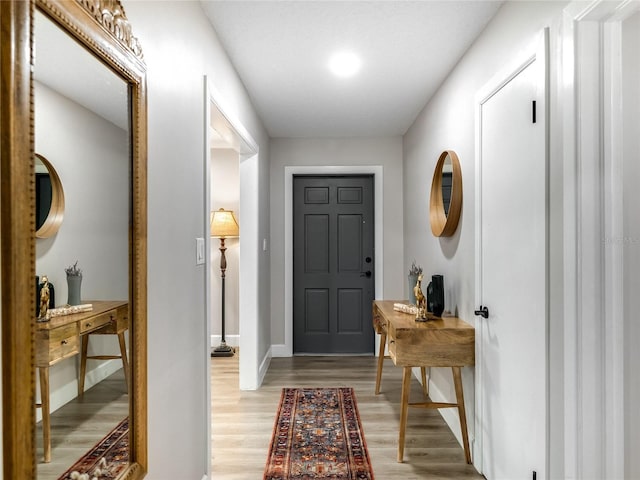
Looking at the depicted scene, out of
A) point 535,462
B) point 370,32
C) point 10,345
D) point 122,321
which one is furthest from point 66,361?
point 370,32

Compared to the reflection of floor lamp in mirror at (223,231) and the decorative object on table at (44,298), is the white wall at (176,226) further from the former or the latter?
the reflection of floor lamp in mirror at (223,231)

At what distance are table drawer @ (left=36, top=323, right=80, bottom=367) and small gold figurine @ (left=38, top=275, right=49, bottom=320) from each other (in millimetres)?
37

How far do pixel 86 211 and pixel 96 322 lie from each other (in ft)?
0.95

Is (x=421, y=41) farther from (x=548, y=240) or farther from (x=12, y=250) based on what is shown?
(x=12, y=250)

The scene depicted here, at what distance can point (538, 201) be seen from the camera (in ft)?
5.89

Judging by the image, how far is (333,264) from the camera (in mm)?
5070

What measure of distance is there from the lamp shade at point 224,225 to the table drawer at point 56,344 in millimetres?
3989

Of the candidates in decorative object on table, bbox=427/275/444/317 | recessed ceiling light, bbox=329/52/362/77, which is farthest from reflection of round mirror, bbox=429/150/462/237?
recessed ceiling light, bbox=329/52/362/77

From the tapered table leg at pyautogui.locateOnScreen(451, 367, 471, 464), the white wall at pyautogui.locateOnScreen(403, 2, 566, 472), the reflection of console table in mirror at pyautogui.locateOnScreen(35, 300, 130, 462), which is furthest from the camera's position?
the tapered table leg at pyautogui.locateOnScreen(451, 367, 471, 464)

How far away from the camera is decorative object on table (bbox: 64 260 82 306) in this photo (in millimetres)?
1025

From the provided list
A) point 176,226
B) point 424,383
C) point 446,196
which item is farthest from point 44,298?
point 424,383

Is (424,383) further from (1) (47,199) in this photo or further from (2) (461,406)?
(1) (47,199)

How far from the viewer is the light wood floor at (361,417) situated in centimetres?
249

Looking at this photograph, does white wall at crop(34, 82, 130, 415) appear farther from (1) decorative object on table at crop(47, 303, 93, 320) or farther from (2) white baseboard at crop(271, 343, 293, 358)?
(2) white baseboard at crop(271, 343, 293, 358)
